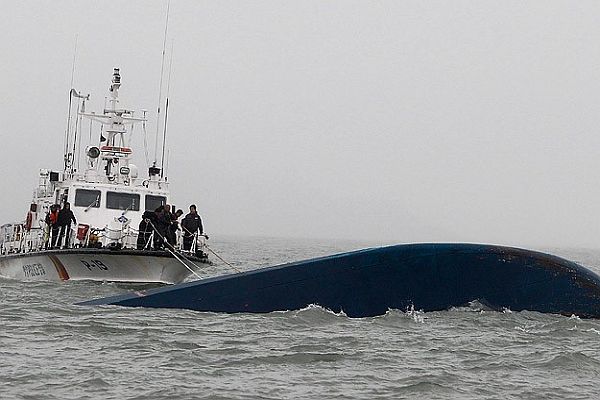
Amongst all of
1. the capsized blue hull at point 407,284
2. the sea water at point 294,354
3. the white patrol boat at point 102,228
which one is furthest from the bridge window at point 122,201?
the capsized blue hull at point 407,284

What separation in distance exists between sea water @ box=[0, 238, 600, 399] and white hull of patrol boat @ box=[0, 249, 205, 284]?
6065 millimetres

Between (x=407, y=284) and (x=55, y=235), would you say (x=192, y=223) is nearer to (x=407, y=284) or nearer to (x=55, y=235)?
(x=55, y=235)

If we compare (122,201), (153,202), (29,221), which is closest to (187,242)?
(153,202)

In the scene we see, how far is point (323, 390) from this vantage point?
9.48 metres

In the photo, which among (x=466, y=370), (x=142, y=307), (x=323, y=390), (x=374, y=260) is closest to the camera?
(x=323, y=390)

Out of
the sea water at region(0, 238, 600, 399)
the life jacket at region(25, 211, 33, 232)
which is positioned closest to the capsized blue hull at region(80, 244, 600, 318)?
the sea water at region(0, 238, 600, 399)

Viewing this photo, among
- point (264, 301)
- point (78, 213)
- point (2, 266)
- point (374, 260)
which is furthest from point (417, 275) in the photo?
point (2, 266)

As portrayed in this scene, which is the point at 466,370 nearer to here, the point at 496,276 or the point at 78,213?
the point at 496,276

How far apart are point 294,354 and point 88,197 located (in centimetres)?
1406

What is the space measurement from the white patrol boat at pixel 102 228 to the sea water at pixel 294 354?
6296 millimetres

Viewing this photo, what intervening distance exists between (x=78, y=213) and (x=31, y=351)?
520 inches

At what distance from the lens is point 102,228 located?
23812mm

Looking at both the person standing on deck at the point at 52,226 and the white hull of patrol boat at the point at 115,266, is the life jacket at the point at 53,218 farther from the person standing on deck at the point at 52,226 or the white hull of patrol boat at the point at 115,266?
the white hull of patrol boat at the point at 115,266

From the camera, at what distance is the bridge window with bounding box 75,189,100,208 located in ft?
79.4
